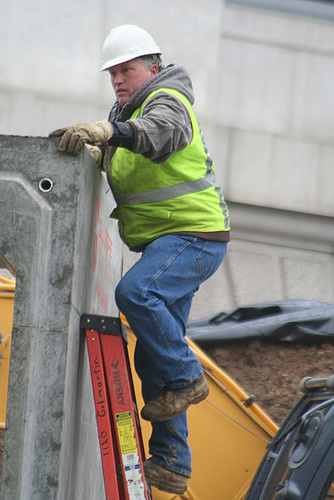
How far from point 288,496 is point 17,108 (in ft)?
22.4

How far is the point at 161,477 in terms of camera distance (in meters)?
3.64

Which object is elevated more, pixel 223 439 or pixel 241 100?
pixel 241 100

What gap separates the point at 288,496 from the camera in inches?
142

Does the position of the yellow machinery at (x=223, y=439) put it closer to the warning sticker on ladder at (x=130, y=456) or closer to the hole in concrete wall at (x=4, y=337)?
the hole in concrete wall at (x=4, y=337)

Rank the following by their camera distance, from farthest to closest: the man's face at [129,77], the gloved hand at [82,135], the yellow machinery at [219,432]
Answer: the yellow machinery at [219,432] → the man's face at [129,77] → the gloved hand at [82,135]

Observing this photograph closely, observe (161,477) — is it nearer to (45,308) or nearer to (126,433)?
(126,433)

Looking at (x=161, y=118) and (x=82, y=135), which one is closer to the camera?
(x=82, y=135)

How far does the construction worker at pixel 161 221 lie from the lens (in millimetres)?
3449

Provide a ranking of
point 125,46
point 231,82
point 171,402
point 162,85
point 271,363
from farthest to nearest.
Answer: point 231,82 → point 271,363 → point 125,46 → point 162,85 → point 171,402

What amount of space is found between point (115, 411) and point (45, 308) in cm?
57

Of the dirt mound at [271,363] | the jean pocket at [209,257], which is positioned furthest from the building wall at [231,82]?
the jean pocket at [209,257]

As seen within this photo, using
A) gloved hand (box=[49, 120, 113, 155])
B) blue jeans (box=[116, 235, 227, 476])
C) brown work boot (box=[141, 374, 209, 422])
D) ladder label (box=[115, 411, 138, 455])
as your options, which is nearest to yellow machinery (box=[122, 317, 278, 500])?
blue jeans (box=[116, 235, 227, 476])

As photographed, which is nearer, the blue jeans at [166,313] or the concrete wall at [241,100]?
the blue jeans at [166,313]

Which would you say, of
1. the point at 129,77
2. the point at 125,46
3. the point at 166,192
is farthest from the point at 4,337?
the point at 125,46
